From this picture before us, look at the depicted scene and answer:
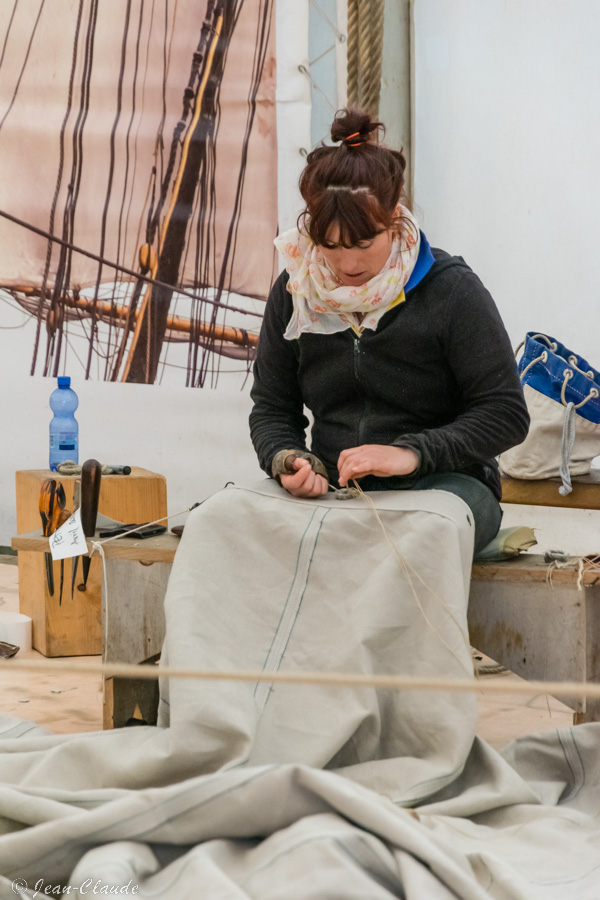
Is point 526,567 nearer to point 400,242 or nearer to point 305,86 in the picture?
point 400,242

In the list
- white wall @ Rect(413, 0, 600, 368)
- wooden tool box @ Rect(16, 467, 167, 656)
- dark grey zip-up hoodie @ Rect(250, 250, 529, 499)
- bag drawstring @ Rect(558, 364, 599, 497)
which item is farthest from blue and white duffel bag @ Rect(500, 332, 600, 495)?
wooden tool box @ Rect(16, 467, 167, 656)

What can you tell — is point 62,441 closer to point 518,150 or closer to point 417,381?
point 417,381

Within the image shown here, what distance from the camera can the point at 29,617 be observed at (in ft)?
7.61

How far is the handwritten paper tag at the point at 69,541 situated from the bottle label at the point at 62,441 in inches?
36.3

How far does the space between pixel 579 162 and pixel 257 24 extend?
105cm

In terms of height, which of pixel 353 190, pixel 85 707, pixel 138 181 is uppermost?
pixel 138 181

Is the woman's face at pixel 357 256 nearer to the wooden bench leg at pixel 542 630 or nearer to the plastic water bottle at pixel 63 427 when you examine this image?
the wooden bench leg at pixel 542 630

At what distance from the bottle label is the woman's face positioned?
1.24m

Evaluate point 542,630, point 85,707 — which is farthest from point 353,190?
→ point 85,707

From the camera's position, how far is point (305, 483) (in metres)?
1.43

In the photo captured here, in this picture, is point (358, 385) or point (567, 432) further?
point (567, 432)

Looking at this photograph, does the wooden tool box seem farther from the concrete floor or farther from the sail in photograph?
the sail in photograph

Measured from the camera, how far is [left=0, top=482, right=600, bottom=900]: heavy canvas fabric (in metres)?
0.85

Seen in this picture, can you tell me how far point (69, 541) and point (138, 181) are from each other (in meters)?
1.63
